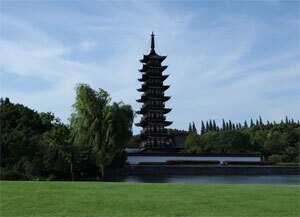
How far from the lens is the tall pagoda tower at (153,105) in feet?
183

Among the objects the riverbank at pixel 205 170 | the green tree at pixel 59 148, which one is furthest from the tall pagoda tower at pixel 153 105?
the green tree at pixel 59 148

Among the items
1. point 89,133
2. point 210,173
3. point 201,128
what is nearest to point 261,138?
point 210,173

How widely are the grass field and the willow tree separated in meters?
19.2

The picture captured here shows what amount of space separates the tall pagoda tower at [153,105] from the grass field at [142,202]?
151ft

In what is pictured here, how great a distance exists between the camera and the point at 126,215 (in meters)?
6.67

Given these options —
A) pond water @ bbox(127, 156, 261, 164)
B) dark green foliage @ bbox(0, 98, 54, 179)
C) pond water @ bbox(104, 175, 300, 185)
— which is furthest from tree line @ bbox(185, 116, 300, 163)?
dark green foliage @ bbox(0, 98, 54, 179)

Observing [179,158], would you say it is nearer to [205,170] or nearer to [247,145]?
[205,170]

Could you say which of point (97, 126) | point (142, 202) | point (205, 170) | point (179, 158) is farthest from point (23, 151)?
point (179, 158)

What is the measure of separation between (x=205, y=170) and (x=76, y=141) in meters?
21.4

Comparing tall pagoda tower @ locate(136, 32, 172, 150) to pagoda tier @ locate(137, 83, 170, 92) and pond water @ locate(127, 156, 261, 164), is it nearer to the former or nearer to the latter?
pagoda tier @ locate(137, 83, 170, 92)

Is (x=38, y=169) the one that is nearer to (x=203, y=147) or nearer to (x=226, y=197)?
(x=226, y=197)

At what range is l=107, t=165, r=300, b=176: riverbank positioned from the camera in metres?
44.0

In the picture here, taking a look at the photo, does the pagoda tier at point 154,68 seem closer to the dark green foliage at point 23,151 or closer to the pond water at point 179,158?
the pond water at point 179,158

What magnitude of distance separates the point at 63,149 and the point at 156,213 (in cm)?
1966
